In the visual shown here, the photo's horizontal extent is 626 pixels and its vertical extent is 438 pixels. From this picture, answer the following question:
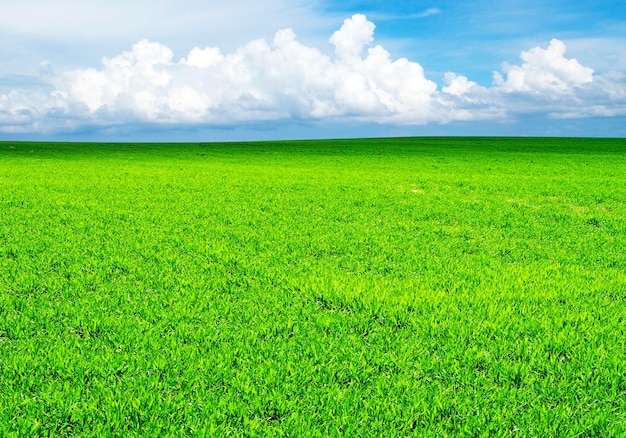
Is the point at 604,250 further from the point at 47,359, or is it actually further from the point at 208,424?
the point at 47,359

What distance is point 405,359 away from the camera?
191 inches

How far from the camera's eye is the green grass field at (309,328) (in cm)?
403

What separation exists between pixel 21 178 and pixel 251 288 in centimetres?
1830

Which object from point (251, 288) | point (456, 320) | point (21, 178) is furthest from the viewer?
point (21, 178)

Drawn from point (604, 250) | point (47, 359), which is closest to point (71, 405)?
point (47, 359)

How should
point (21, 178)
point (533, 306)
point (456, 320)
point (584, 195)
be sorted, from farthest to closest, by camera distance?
1. point (21, 178)
2. point (584, 195)
3. point (533, 306)
4. point (456, 320)

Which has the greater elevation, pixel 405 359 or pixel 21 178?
pixel 21 178

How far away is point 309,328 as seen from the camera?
5.55 meters

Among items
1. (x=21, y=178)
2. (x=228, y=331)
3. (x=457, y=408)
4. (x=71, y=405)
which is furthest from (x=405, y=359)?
(x=21, y=178)

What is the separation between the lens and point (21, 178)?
21016mm

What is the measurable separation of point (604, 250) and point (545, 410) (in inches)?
245

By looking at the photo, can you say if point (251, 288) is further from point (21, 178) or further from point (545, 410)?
point (21, 178)

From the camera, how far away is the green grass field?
13.2ft

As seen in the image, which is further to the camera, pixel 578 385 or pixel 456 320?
pixel 456 320
